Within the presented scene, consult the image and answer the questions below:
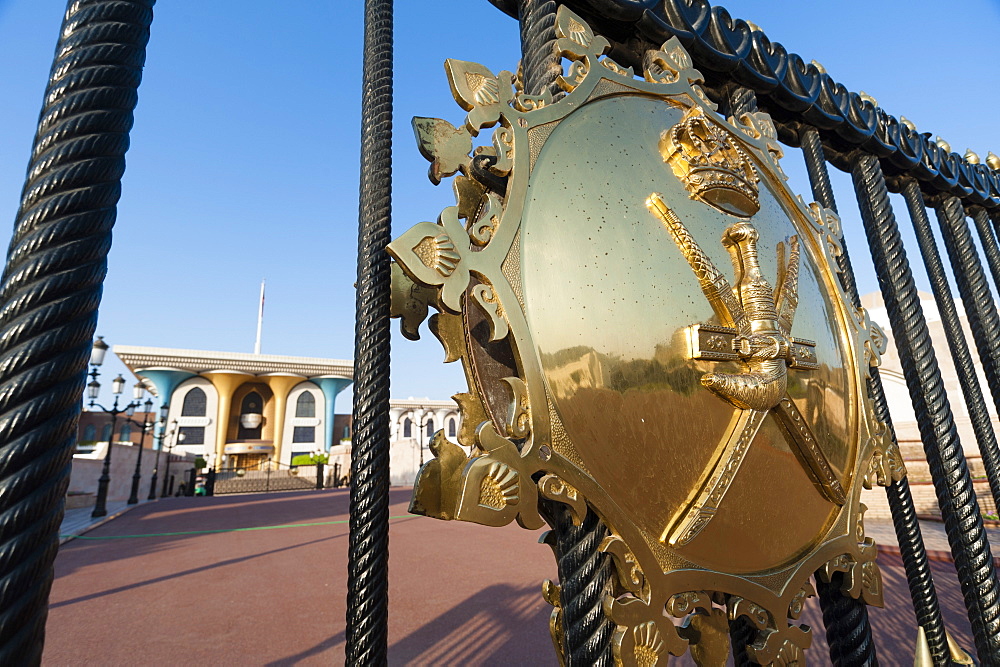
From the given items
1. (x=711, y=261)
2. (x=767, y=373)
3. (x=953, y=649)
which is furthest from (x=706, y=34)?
(x=953, y=649)

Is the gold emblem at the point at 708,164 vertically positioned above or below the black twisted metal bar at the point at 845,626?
above

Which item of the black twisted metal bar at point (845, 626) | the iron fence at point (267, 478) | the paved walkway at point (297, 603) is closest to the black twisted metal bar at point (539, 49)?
the black twisted metal bar at point (845, 626)

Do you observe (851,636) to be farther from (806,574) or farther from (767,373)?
(767,373)

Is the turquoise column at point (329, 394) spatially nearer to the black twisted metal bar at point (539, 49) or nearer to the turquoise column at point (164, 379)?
the turquoise column at point (164, 379)

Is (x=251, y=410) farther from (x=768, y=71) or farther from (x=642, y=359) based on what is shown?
(x=642, y=359)

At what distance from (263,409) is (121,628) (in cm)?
2809

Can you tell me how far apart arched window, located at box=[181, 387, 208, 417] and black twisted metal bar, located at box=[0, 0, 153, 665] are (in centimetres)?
3072

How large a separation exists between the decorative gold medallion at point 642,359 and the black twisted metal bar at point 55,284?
45 centimetres

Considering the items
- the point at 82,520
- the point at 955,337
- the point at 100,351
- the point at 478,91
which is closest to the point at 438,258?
the point at 478,91

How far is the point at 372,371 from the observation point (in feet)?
3.70

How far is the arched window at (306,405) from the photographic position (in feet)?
94.8

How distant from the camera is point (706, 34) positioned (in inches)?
66.1

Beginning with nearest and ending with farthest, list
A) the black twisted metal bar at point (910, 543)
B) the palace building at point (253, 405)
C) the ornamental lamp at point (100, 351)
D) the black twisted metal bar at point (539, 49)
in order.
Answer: the black twisted metal bar at point (539, 49)
the black twisted metal bar at point (910, 543)
the ornamental lamp at point (100, 351)
the palace building at point (253, 405)

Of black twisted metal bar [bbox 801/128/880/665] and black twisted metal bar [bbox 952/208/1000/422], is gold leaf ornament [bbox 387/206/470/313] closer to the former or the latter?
black twisted metal bar [bbox 801/128/880/665]
